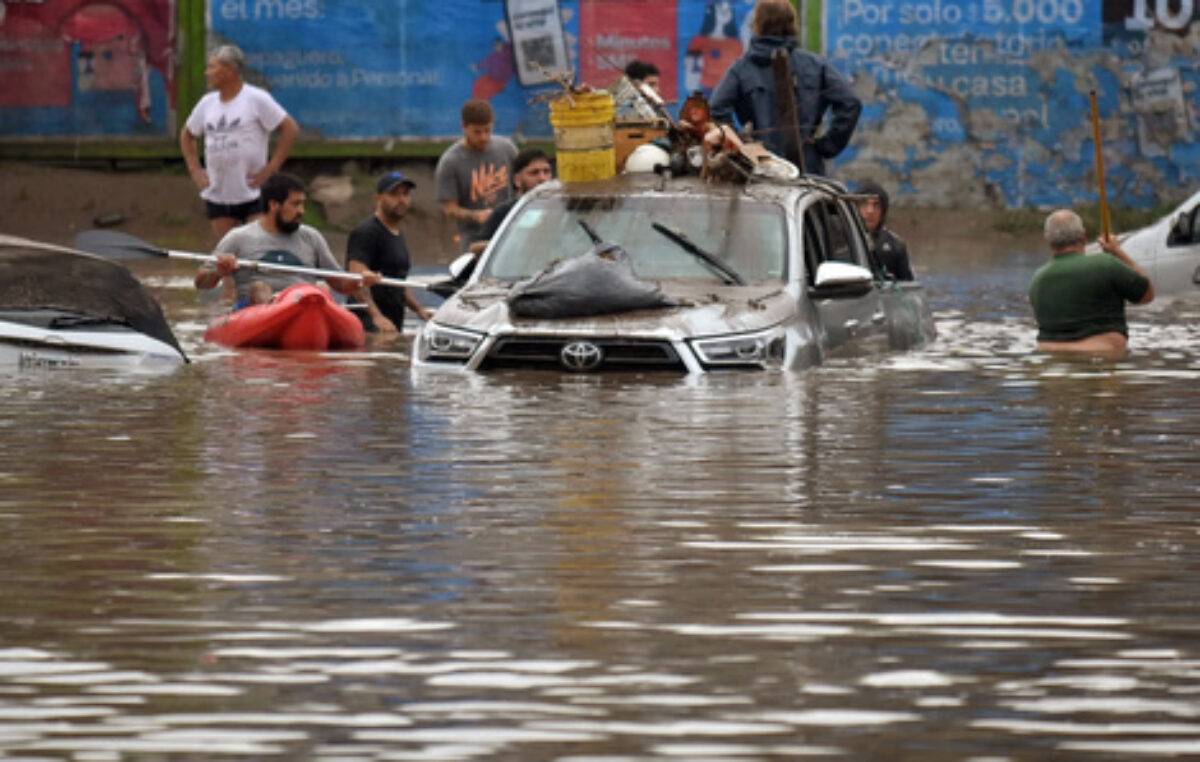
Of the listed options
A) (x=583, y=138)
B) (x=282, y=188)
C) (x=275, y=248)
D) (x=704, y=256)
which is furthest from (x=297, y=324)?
(x=704, y=256)

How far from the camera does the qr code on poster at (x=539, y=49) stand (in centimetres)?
3512

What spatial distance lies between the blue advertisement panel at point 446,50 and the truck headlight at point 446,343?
768 inches

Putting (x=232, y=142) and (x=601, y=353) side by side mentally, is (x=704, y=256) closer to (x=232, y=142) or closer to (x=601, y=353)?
(x=601, y=353)

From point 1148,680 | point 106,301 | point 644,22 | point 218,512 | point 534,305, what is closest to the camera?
point 1148,680

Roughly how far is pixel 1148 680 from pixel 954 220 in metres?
28.8

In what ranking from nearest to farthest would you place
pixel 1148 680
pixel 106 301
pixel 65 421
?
pixel 1148 680 < pixel 65 421 < pixel 106 301

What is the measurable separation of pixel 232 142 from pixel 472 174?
2.20 meters

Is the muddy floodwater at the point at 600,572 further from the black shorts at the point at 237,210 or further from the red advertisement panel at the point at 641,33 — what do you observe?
the red advertisement panel at the point at 641,33

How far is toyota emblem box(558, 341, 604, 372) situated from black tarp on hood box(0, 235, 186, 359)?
3.15 m

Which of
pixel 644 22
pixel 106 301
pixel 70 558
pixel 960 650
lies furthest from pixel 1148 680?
pixel 644 22

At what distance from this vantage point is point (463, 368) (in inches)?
602

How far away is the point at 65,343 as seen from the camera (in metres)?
16.6

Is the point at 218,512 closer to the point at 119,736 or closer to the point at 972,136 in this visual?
the point at 119,736

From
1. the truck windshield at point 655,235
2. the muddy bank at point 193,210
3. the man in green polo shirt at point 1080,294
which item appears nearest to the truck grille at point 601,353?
the truck windshield at point 655,235
